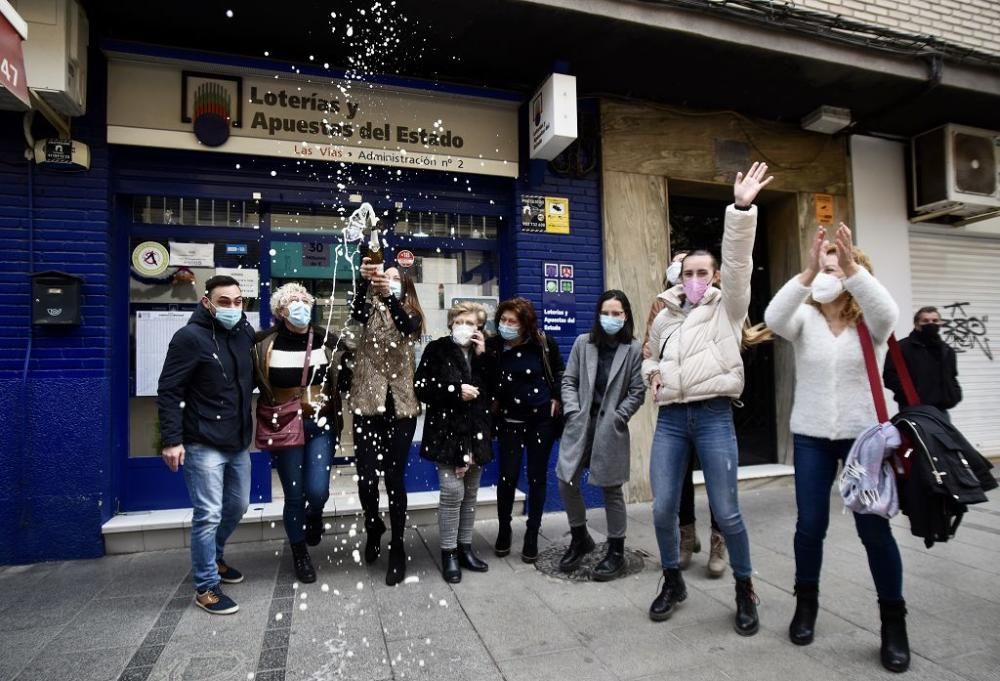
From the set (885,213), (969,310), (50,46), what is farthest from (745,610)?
(969,310)

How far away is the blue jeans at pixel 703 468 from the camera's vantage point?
338 cm

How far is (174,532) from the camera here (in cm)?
498

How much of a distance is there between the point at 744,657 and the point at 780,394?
16.9 ft

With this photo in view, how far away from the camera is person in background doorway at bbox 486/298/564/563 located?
4.46 m

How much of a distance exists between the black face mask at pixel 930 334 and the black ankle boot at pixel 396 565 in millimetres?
5467

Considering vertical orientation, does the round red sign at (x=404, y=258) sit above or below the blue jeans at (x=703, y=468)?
above

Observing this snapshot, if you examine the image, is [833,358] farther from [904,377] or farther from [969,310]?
[969,310]

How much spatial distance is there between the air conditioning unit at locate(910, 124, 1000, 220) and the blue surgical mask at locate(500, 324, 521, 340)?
6388mm

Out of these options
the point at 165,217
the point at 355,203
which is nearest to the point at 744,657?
the point at 355,203

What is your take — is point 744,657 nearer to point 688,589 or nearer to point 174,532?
point 688,589

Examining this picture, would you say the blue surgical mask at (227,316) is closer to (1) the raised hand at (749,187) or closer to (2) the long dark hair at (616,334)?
(2) the long dark hair at (616,334)

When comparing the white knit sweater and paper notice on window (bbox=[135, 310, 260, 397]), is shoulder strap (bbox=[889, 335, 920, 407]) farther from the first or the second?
paper notice on window (bbox=[135, 310, 260, 397])

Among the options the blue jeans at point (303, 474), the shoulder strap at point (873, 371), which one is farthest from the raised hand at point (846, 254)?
the blue jeans at point (303, 474)

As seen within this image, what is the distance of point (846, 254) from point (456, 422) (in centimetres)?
255
